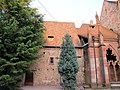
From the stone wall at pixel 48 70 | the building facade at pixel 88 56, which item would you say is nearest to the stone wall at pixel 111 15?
the building facade at pixel 88 56

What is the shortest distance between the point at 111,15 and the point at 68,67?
46.3 ft

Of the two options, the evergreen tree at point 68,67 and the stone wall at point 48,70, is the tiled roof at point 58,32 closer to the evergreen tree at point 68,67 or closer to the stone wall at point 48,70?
the stone wall at point 48,70

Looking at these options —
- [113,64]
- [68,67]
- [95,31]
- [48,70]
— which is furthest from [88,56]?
[48,70]

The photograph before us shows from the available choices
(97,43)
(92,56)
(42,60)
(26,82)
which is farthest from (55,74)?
(97,43)

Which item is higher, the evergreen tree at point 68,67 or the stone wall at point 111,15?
the stone wall at point 111,15

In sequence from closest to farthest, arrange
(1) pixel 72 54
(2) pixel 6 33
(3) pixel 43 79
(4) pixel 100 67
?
(2) pixel 6 33
(1) pixel 72 54
(4) pixel 100 67
(3) pixel 43 79

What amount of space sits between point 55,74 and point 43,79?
1.72 meters

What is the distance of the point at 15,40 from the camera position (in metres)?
14.6

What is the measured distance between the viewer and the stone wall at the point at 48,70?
805 inches

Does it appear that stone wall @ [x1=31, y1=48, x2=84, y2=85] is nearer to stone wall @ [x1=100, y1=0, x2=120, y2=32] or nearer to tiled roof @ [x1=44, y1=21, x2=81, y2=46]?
tiled roof @ [x1=44, y1=21, x2=81, y2=46]

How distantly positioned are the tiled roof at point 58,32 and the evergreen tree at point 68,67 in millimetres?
4916

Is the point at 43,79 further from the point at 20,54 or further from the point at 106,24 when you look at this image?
the point at 106,24

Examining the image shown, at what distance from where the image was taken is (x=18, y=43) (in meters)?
14.5

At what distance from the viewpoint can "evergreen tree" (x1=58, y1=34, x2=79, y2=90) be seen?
52.1ft
